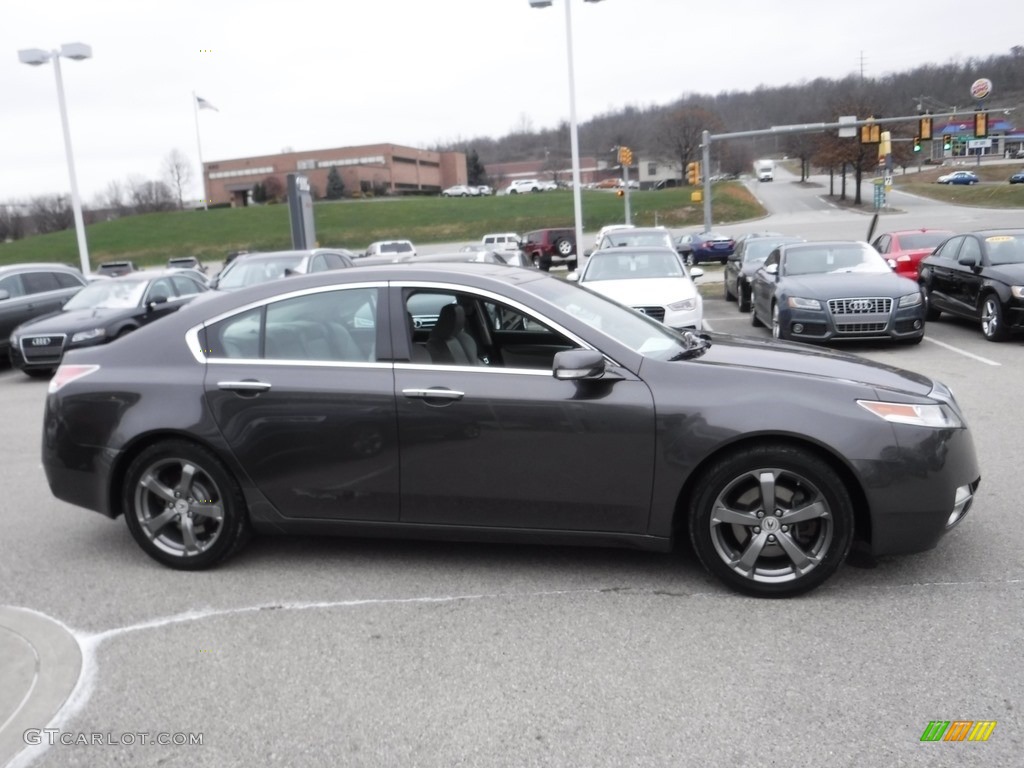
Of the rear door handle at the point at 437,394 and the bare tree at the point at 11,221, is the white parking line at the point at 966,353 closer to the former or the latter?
the rear door handle at the point at 437,394

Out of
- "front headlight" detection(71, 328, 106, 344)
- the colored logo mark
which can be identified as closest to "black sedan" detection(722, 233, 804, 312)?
"front headlight" detection(71, 328, 106, 344)

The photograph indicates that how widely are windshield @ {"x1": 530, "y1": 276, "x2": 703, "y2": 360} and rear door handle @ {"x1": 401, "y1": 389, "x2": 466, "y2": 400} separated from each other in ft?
2.30

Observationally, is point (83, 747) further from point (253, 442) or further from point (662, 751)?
point (662, 751)

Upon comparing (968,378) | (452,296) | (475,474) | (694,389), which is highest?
(452,296)

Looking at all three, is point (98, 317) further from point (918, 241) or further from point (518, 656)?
point (918, 241)

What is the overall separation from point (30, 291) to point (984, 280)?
1575 centimetres

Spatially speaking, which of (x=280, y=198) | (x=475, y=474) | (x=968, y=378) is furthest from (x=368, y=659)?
(x=280, y=198)

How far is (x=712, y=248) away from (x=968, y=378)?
95.5 feet

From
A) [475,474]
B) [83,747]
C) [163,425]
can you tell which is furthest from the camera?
[163,425]

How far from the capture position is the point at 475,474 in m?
4.34

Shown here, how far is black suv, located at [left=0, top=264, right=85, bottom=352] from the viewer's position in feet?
48.6

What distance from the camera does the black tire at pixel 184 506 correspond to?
4.68m

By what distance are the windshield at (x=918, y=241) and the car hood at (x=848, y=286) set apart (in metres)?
7.28

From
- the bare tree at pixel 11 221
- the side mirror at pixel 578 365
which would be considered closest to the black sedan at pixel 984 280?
the side mirror at pixel 578 365
